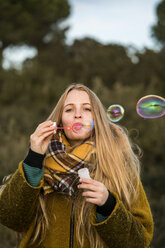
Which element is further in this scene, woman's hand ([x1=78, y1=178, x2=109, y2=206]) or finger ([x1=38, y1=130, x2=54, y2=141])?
finger ([x1=38, y1=130, x2=54, y2=141])

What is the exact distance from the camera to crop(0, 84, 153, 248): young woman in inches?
57.4

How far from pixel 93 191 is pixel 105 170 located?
0.38 meters

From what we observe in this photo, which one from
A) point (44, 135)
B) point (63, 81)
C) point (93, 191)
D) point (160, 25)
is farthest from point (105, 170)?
point (160, 25)

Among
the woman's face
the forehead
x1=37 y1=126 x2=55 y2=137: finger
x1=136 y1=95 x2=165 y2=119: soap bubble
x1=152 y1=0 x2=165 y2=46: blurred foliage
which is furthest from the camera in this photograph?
x1=152 y1=0 x2=165 y2=46: blurred foliage

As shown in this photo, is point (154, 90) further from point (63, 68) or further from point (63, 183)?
point (63, 183)

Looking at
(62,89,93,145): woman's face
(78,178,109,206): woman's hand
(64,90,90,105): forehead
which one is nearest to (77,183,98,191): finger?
(78,178,109,206): woman's hand

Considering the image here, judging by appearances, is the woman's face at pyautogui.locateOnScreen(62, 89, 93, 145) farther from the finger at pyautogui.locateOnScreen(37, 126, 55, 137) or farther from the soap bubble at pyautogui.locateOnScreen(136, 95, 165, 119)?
the soap bubble at pyautogui.locateOnScreen(136, 95, 165, 119)

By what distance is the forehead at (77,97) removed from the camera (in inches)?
75.1

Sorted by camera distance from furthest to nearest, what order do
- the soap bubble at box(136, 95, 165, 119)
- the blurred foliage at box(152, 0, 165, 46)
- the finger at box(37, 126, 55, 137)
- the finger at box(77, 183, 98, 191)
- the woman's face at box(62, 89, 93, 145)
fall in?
1. the blurred foliage at box(152, 0, 165, 46)
2. the soap bubble at box(136, 95, 165, 119)
3. the woman's face at box(62, 89, 93, 145)
4. the finger at box(37, 126, 55, 137)
5. the finger at box(77, 183, 98, 191)

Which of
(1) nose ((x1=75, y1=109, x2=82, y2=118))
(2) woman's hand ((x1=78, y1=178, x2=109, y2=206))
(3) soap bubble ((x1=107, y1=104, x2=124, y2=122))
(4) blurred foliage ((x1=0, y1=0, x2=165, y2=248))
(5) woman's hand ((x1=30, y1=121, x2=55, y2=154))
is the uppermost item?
(4) blurred foliage ((x1=0, y1=0, x2=165, y2=248))

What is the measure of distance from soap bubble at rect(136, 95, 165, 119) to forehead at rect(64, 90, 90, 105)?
80 centimetres

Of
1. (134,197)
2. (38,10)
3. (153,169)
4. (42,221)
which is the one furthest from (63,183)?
(38,10)

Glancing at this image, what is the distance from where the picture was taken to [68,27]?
1542cm

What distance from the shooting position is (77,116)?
5.90 ft
